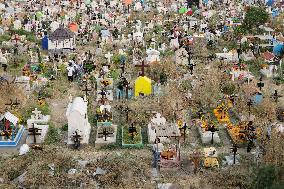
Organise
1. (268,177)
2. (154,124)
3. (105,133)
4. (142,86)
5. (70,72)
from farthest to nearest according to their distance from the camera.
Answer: (70,72) < (142,86) < (154,124) < (105,133) < (268,177)

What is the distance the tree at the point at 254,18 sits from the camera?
94.5 feet

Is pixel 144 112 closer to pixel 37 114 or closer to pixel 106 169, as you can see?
pixel 37 114

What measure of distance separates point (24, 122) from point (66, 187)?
4.83 metres

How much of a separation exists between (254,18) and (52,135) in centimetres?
1659

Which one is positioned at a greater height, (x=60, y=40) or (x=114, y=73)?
(x=60, y=40)

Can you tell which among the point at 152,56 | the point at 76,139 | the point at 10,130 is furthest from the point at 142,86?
the point at 10,130

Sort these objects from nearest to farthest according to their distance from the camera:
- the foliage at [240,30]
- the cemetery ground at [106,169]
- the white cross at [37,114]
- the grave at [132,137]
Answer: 1. the cemetery ground at [106,169]
2. the grave at [132,137]
3. the white cross at [37,114]
4. the foliage at [240,30]

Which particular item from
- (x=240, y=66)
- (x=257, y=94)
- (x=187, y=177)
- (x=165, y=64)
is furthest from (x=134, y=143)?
(x=240, y=66)

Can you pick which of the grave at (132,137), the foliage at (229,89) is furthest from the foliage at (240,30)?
the grave at (132,137)

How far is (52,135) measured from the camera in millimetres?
17109

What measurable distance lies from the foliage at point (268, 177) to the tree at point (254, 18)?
17338 mm

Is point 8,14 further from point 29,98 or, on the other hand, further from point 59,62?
point 29,98

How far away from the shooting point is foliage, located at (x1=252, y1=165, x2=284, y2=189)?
12.2 m

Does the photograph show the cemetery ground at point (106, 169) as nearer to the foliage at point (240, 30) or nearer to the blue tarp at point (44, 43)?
the blue tarp at point (44, 43)
